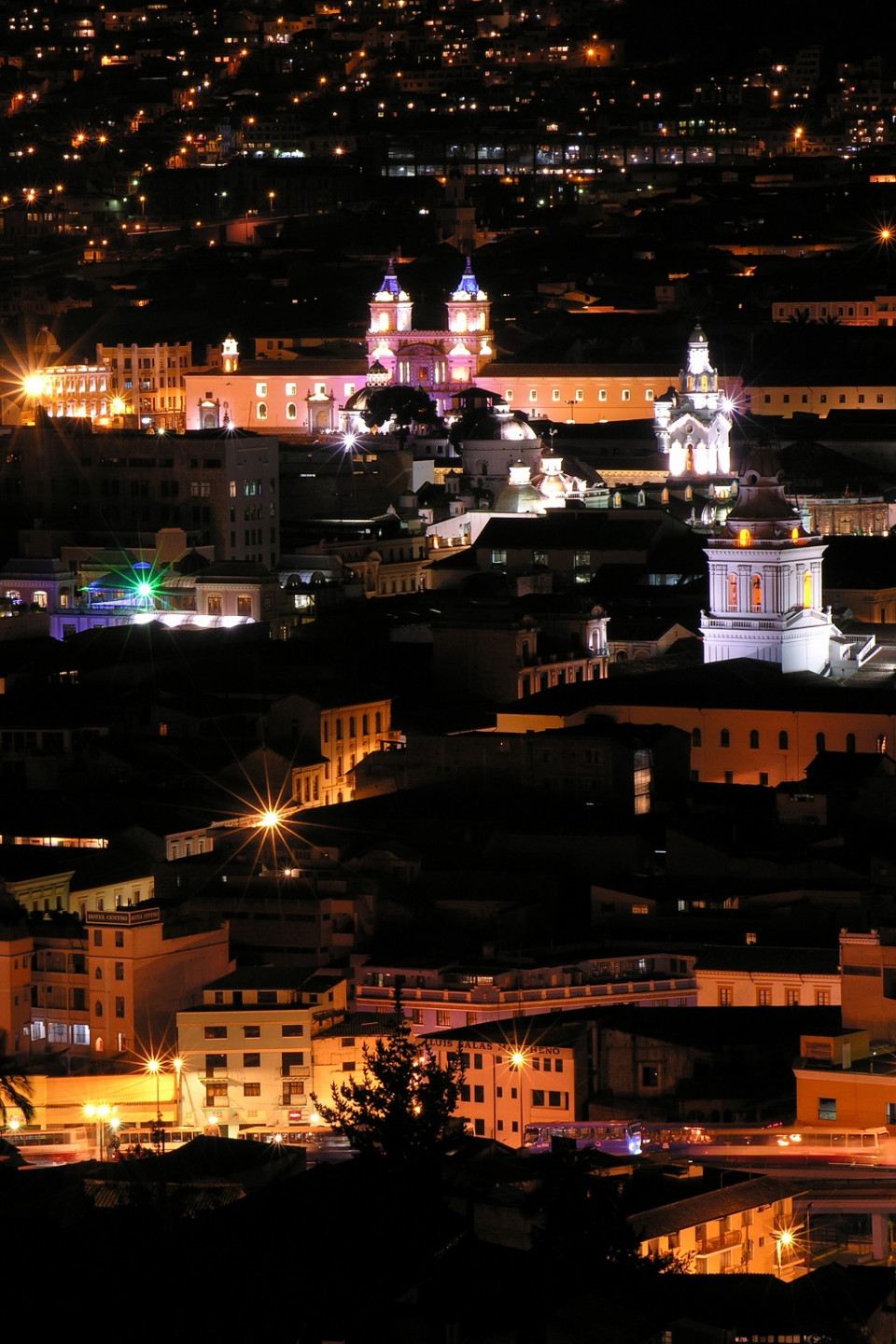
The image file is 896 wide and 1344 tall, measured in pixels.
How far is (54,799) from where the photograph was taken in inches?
2972

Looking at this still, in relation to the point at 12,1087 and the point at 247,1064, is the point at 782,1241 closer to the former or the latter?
the point at 12,1087

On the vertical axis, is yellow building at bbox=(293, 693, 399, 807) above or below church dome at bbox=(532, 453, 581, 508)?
below

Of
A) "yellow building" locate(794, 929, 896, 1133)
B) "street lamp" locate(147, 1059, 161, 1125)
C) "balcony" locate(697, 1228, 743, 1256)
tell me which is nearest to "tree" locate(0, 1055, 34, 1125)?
"street lamp" locate(147, 1059, 161, 1125)

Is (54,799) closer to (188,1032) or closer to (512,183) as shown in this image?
(188,1032)

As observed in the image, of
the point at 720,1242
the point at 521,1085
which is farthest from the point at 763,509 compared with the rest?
the point at 720,1242

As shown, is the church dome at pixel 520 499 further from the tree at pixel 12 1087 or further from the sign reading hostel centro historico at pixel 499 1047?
the tree at pixel 12 1087

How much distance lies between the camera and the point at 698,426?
4769 inches

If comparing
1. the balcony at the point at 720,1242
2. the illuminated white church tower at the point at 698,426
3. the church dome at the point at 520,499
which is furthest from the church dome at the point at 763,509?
the balcony at the point at 720,1242

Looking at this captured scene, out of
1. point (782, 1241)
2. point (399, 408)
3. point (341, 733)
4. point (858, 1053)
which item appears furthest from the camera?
point (399, 408)

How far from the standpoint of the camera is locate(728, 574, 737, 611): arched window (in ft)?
286

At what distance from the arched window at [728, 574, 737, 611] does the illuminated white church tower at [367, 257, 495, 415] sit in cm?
5067

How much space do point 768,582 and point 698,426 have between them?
34670 mm

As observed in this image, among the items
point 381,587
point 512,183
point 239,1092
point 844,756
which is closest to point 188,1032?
point 239,1092

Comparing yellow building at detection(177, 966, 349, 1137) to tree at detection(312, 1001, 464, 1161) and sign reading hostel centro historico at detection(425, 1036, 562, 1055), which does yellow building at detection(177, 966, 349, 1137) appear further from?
tree at detection(312, 1001, 464, 1161)
